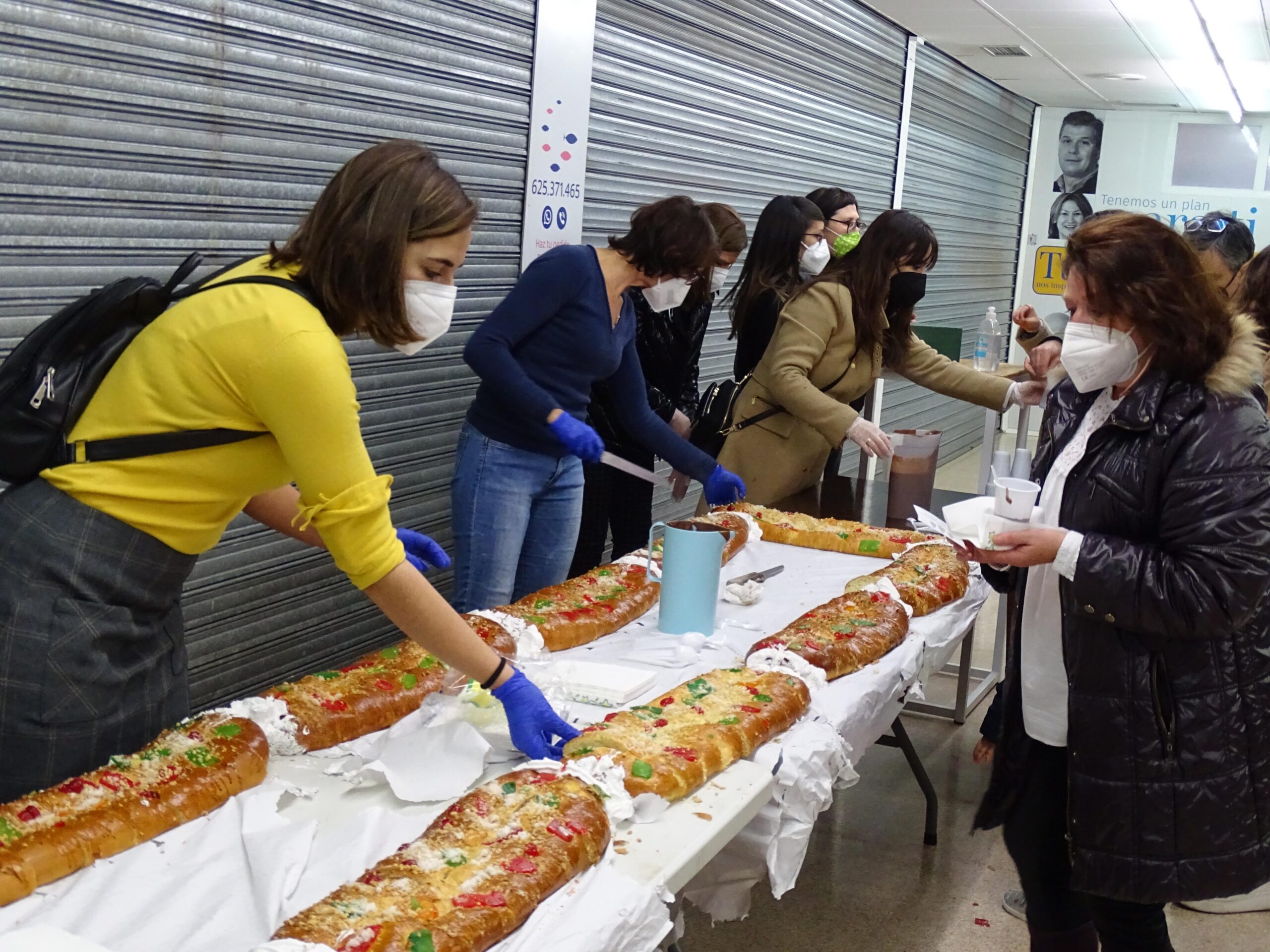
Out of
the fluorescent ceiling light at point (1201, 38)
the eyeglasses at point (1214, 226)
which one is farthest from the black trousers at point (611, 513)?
the fluorescent ceiling light at point (1201, 38)

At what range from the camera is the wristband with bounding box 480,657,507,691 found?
1.67m

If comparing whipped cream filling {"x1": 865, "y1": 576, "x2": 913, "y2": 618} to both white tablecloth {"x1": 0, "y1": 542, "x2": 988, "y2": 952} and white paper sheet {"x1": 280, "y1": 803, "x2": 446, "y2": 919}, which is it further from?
white paper sheet {"x1": 280, "y1": 803, "x2": 446, "y2": 919}

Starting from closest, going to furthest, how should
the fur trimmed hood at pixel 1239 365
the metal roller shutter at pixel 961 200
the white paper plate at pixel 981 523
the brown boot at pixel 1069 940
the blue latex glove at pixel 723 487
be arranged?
the fur trimmed hood at pixel 1239 365
the white paper plate at pixel 981 523
the brown boot at pixel 1069 940
the blue latex glove at pixel 723 487
the metal roller shutter at pixel 961 200

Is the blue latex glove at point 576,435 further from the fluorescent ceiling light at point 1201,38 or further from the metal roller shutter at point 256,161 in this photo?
the fluorescent ceiling light at point 1201,38

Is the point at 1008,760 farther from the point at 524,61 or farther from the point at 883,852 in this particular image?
the point at 524,61

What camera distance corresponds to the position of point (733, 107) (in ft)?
18.1

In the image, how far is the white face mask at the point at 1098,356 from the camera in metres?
1.85

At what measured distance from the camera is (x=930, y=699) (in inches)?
170

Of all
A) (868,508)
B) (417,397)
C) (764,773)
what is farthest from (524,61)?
(764,773)

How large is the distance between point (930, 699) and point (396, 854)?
127 inches

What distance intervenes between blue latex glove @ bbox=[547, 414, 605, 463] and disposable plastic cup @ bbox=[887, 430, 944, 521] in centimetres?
116

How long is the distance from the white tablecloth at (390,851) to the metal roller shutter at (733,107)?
2.94 metres

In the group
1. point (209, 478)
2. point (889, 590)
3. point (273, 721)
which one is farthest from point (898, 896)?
point (209, 478)

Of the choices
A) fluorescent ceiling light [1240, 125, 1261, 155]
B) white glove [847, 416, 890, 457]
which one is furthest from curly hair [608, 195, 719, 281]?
fluorescent ceiling light [1240, 125, 1261, 155]
